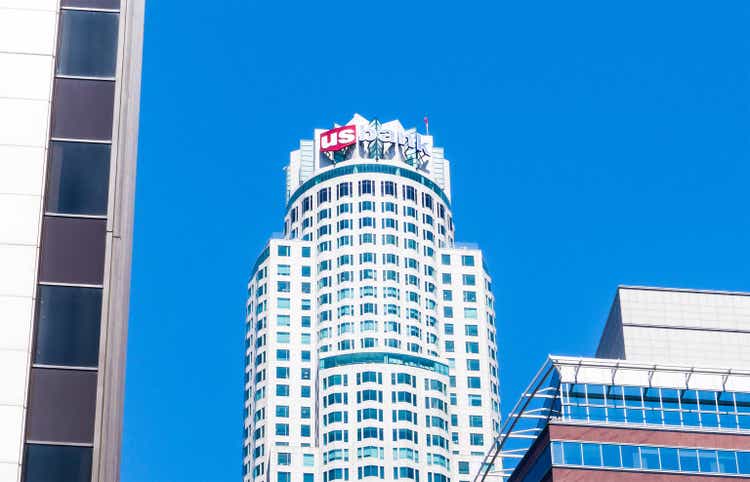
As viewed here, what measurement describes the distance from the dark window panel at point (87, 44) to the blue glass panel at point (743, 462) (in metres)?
73.5

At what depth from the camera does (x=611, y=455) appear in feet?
343

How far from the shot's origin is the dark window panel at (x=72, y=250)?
39781mm

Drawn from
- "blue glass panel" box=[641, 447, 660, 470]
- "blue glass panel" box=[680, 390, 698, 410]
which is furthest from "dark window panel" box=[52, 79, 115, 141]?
"blue glass panel" box=[680, 390, 698, 410]

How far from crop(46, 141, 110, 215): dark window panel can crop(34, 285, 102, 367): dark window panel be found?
2.43m

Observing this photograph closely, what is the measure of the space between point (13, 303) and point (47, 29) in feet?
28.4

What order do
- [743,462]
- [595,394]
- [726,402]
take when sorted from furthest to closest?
[726,402]
[595,394]
[743,462]

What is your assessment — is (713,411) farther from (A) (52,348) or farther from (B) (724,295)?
(A) (52,348)

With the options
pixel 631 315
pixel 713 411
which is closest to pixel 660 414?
pixel 713 411

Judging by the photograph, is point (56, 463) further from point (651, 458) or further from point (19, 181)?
point (651, 458)

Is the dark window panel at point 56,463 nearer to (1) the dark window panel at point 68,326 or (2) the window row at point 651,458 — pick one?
(1) the dark window panel at point 68,326

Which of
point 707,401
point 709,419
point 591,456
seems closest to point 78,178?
point 591,456

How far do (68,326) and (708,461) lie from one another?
243 feet

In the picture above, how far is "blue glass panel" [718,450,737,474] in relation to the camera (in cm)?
10453

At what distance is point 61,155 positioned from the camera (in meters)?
41.2
